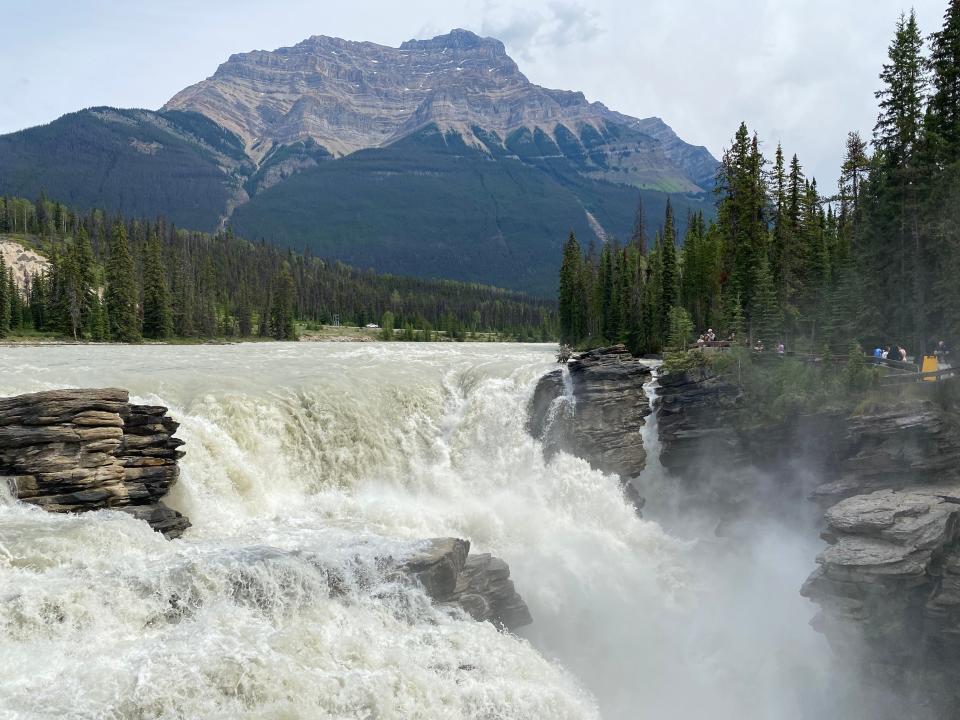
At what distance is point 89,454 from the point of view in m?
24.1

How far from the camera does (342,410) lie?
36906 millimetres

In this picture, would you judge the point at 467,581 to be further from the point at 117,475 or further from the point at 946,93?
the point at 946,93

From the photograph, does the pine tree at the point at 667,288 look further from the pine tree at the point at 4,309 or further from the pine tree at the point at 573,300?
the pine tree at the point at 4,309

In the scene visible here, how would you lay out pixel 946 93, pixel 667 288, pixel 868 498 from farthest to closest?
pixel 667 288 < pixel 946 93 < pixel 868 498

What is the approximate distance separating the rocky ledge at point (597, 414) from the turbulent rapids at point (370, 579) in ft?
3.21

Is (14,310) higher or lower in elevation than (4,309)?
higher

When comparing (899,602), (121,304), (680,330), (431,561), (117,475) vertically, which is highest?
(121,304)

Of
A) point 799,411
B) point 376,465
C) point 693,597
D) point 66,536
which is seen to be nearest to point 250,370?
point 376,465

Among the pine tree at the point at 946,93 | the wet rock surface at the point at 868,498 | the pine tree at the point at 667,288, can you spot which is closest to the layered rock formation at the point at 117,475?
the wet rock surface at the point at 868,498

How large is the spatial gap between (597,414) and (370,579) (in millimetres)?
22783

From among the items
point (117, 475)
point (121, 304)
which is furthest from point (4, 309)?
point (117, 475)

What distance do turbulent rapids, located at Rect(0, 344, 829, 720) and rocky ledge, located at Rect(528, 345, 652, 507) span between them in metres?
0.98

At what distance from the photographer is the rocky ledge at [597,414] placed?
39.8m

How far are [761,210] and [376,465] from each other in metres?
40.4
